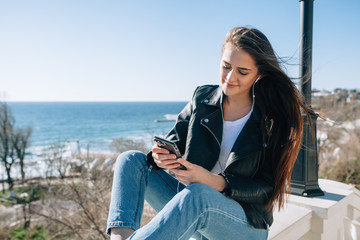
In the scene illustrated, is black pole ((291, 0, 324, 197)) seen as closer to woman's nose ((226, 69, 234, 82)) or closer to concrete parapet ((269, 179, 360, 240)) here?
concrete parapet ((269, 179, 360, 240))

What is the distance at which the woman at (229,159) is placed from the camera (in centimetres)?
126

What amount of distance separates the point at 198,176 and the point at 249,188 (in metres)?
0.27

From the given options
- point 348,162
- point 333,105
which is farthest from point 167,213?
point 333,105

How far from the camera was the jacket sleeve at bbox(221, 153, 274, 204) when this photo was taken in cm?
135

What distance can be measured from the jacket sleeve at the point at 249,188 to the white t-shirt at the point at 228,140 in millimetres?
173

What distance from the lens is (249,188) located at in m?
1.37

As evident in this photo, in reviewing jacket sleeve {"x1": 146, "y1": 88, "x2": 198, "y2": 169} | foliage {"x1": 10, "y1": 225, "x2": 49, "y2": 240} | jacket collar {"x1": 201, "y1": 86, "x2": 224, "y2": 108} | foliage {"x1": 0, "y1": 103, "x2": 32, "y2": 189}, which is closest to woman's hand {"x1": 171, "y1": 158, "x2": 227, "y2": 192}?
jacket sleeve {"x1": 146, "y1": 88, "x2": 198, "y2": 169}

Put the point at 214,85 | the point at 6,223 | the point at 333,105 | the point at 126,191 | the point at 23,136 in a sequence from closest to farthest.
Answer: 1. the point at 126,191
2. the point at 214,85
3. the point at 333,105
4. the point at 6,223
5. the point at 23,136

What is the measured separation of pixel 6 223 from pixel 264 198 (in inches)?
637

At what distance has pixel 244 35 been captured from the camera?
5.06 feet

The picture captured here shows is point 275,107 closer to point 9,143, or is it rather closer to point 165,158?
point 165,158

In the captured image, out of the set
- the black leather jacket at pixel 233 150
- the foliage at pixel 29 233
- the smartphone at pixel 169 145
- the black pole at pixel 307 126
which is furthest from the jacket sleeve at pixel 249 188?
the foliage at pixel 29 233

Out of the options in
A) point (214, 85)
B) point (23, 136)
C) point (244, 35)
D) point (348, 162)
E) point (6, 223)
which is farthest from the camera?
point (23, 136)

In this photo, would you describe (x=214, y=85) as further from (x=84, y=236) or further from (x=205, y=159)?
(x=84, y=236)
